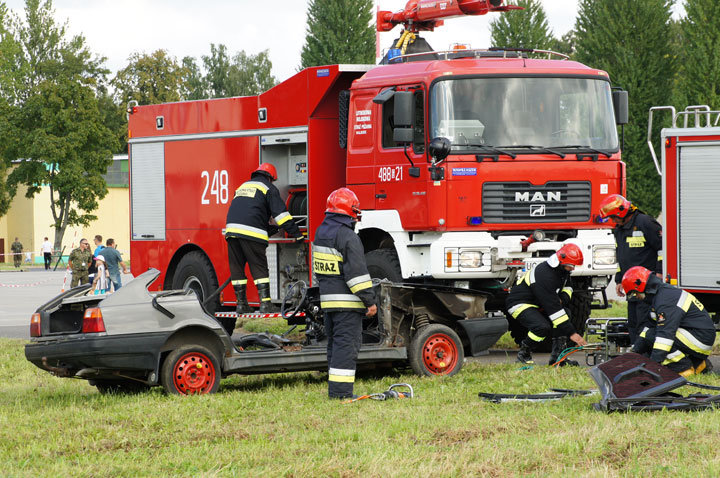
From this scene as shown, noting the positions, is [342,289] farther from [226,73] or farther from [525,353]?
[226,73]

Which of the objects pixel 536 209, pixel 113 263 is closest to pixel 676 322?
pixel 536 209

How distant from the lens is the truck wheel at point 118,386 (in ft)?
30.7

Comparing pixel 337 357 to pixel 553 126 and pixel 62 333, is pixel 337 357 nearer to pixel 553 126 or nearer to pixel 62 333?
pixel 62 333

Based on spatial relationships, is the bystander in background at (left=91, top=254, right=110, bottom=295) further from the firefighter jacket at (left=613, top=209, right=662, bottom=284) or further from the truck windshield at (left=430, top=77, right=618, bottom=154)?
the firefighter jacket at (left=613, top=209, right=662, bottom=284)

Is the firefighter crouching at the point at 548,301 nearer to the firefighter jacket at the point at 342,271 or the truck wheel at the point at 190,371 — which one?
the firefighter jacket at the point at 342,271

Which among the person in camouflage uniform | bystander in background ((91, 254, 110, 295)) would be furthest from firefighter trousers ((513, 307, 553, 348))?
the person in camouflage uniform

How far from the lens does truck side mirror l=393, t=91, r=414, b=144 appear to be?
34.3 feet

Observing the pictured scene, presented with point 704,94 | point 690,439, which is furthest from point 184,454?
point 704,94

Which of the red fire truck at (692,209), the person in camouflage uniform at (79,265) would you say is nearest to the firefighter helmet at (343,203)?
the red fire truck at (692,209)

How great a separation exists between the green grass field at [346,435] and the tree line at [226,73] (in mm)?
26812

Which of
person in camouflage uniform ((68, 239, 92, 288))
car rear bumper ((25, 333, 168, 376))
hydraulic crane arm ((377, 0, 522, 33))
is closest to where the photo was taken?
car rear bumper ((25, 333, 168, 376))

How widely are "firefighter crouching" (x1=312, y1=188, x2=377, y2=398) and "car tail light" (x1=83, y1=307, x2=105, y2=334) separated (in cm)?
185

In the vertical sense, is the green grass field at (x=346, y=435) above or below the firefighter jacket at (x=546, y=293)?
below

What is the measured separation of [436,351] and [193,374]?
97.1 inches
